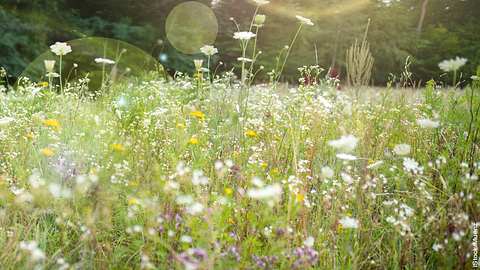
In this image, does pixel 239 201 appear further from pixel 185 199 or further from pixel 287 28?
pixel 287 28

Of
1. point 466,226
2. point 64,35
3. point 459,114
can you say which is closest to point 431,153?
point 459,114

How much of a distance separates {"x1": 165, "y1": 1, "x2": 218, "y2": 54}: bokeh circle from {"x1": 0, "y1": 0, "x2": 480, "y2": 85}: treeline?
0.72 feet

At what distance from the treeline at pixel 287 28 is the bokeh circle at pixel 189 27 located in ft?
0.72

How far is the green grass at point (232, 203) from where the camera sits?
151 centimetres

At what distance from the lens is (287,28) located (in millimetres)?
12703

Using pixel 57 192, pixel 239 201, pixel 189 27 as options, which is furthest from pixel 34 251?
pixel 189 27

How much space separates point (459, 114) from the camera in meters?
3.10

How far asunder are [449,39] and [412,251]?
15.6m

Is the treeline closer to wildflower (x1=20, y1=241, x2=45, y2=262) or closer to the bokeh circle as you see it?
the bokeh circle

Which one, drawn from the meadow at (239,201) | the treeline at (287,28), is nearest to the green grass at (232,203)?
the meadow at (239,201)

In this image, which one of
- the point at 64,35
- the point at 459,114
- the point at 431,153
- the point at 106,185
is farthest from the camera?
the point at 64,35

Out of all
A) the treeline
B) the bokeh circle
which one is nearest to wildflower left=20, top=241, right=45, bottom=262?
the treeline

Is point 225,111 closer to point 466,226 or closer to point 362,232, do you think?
point 362,232

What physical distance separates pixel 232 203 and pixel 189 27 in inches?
340
